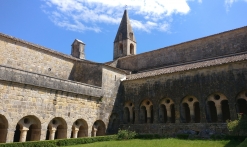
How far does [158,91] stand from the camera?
1856 centimetres

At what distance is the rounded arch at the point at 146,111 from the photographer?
1925 centimetres

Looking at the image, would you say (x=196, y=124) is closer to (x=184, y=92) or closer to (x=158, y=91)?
(x=184, y=92)

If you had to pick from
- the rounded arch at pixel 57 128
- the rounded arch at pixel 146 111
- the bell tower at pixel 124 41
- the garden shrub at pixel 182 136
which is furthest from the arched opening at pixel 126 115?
the bell tower at pixel 124 41

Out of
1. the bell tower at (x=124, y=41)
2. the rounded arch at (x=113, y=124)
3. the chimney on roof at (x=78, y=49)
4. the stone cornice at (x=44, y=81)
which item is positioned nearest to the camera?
the stone cornice at (x=44, y=81)

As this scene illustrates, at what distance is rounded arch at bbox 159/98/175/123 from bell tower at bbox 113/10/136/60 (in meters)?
15.8

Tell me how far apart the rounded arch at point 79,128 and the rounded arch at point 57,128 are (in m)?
0.98

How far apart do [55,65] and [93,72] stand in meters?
3.82

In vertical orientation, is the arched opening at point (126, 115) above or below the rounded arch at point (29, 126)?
above

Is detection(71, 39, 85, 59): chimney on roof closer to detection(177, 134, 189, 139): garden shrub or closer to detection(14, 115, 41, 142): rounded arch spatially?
detection(14, 115, 41, 142): rounded arch

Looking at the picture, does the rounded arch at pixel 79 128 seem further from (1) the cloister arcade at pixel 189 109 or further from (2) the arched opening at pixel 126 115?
(2) the arched opening at pixel 126 115

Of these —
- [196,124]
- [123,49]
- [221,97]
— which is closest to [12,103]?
[196,124]

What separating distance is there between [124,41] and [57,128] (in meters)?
20.1

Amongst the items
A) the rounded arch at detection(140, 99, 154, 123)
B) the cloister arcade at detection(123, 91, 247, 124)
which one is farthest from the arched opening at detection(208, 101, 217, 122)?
the rounded arch at detection(140, 99, 154, 123)

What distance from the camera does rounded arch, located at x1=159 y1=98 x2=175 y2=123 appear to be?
1791 centimetres
